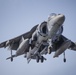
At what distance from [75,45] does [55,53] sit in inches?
135

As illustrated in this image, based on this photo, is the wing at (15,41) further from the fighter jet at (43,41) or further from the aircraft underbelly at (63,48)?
the aircraft underbelly at (63,48)

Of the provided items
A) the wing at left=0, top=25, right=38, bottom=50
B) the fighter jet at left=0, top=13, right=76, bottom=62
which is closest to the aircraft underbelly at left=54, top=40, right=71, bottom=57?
the fighter jet at left=0, top=13, right=76, bottom=62

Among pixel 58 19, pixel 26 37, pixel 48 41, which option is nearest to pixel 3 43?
pixel 26 37

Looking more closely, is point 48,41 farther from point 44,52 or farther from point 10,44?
point 10,44

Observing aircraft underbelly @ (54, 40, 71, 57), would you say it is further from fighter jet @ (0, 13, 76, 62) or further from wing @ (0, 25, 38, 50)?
wing @ (0, 25, 38, 50)

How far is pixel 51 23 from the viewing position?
18719mm

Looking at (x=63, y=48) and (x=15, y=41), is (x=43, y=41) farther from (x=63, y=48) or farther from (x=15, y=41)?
(x=15, y=41)

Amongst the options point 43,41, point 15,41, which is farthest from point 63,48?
point 15,41

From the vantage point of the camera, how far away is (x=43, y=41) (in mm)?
20438

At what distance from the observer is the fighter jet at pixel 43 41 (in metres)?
18.7

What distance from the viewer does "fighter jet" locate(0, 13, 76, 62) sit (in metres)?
18.7

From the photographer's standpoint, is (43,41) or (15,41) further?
(15,41)

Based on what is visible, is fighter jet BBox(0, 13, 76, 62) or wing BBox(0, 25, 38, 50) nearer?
fighter jet BBox(0, 13, 76, 62)

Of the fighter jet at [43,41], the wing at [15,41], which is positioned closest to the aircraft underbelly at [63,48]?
the fighter jet at [43,41]
